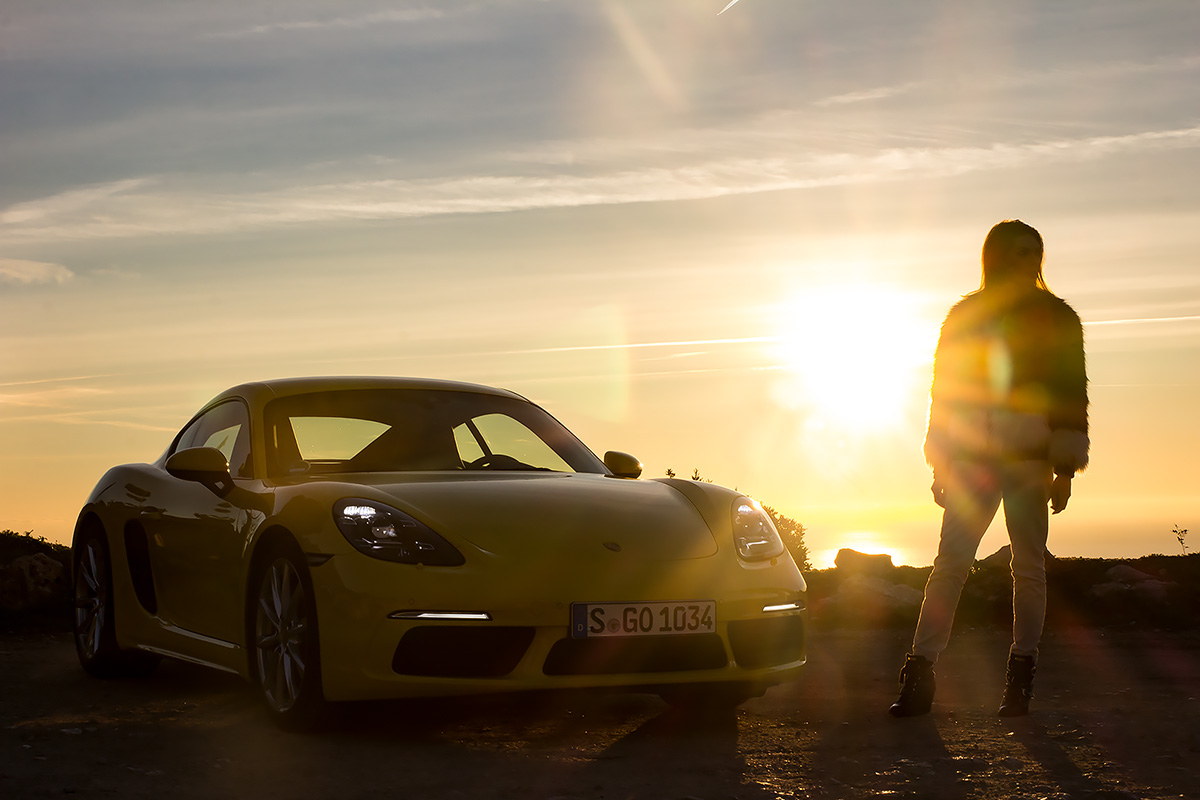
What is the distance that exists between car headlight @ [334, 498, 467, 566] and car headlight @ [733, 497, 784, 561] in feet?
4.13

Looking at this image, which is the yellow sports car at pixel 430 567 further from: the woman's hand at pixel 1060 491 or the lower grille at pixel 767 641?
the woman's hand at pixel 1060 491

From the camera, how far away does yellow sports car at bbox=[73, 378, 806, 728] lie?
4965 mm

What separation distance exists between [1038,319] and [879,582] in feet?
16.3

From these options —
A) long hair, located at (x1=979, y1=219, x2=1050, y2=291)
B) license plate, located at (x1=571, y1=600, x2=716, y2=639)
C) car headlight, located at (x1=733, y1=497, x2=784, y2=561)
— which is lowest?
license plate, located at (x1=571, y1=600, x2=716, y2=639)

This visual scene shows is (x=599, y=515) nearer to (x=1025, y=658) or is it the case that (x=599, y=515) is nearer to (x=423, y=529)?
(x=423, y=529)

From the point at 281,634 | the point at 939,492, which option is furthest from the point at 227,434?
the point at 939,492

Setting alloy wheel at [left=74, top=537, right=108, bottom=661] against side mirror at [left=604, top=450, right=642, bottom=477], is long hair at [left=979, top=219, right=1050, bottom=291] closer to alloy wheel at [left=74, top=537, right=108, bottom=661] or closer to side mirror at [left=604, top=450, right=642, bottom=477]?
side mirror at [left=604, top=450, right=642, bottom=477]

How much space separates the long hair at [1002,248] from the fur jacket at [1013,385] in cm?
8

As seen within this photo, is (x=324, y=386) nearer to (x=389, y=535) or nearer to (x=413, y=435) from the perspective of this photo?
(x=413, y=435)

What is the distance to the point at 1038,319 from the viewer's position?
5.84 m

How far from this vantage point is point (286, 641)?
17.5 feet

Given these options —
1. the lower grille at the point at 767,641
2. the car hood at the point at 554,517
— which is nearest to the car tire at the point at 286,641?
the car hood at the point at 554,517

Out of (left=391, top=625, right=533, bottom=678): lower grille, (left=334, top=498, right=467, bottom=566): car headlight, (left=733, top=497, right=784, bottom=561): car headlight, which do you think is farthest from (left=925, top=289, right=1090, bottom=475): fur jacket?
(left=334, top=498, right=467, bottom=566): car headlight

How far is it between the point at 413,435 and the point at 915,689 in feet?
8.84
